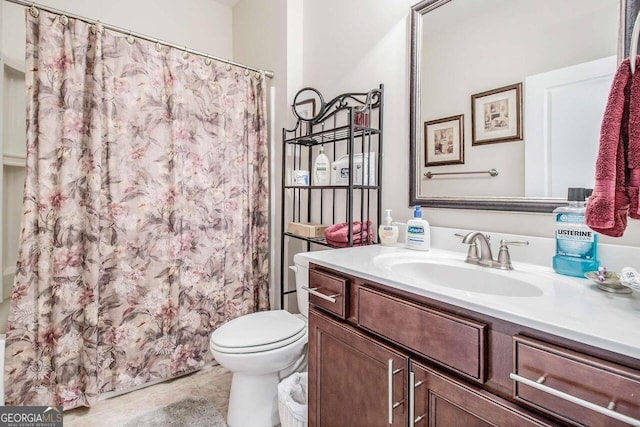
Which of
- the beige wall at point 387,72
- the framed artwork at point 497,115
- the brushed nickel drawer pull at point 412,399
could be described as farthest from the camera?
the beige wall at point 387,72

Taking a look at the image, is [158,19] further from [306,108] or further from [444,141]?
[444,141]

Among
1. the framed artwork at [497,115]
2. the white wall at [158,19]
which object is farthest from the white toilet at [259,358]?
the white wall at [158,19]

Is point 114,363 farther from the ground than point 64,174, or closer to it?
closer to it

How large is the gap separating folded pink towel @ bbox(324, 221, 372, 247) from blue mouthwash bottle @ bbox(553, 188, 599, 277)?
79 centimetres

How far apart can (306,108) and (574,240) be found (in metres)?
1.57

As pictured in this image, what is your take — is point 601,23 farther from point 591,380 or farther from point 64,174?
point 64,174

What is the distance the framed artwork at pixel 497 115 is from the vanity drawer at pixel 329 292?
76 centimetres

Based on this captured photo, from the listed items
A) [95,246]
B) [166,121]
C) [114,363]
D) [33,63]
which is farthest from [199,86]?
[114,363]

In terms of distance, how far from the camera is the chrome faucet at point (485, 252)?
0.98m

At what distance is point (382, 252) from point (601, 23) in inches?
38.2

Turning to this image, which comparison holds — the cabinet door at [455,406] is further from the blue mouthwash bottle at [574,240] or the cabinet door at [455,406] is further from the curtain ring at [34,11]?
the curtain ring at [34,11]

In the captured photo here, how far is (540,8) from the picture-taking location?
104cm

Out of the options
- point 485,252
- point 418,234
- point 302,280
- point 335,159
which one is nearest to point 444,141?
point 418,234

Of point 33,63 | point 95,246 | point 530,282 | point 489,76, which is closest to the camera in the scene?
point 530,282
